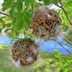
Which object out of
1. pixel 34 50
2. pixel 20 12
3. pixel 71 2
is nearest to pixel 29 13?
pixel 20 12

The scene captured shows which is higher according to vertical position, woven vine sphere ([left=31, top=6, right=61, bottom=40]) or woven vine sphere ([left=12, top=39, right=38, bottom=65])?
woven vine sphere ([left=31, top=6, right=61, bottom=40])

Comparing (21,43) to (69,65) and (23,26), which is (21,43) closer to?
(23,26)

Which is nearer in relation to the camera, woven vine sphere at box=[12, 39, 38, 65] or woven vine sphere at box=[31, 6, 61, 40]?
woven vine sphere at box=[31, 6, 61, 40]

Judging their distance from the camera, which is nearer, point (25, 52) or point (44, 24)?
point (44, 24)

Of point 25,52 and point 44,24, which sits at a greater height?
point 44,24
